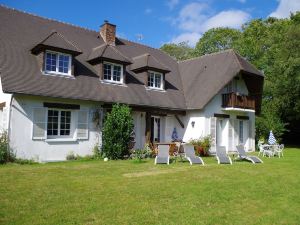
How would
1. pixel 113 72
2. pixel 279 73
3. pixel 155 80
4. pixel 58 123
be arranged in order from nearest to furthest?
pixel 58 123 < pixel 113 72 < pixel 155 80 < pixel 279 73

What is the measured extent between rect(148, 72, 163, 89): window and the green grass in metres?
9.82

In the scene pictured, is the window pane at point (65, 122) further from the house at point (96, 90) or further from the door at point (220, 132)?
the door at point (220, 132)

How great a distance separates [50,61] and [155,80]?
729 cm

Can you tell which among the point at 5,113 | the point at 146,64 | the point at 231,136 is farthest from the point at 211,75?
the point at 5,113

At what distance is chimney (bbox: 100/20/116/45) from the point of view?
21969 mm

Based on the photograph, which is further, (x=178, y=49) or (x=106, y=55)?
(x=178, y=49)

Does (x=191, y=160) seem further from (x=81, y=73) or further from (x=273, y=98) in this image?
(x=273, y=98)

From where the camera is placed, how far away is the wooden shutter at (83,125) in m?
16.3

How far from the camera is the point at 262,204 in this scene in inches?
299

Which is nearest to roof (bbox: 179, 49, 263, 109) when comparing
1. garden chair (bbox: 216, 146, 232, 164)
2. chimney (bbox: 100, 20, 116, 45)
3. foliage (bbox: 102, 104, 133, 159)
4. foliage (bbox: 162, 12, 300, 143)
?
foliage (bbox: 162, 12, 300, 143)

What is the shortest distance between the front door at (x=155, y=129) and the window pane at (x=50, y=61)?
6.87 m

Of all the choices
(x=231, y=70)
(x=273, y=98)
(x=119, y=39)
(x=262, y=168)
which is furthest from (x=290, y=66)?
(x=262, y=168)

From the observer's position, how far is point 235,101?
2206cm

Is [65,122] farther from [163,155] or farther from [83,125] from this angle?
[163,155]
